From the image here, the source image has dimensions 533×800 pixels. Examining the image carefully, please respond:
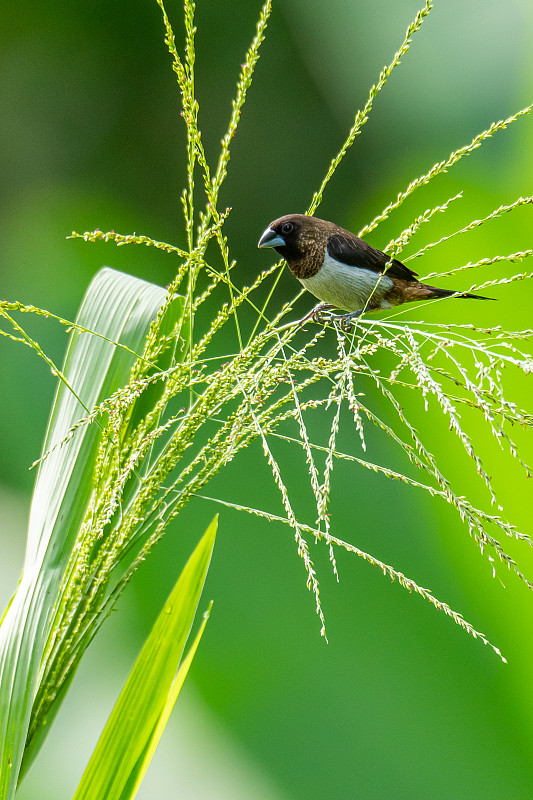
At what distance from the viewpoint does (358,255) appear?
0.58 meters

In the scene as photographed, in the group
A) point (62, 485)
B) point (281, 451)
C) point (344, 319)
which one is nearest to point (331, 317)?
point (344, 319)

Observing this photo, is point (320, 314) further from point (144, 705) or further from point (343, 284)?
point (144, 705)

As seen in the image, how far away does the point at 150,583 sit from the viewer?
3.93 ft

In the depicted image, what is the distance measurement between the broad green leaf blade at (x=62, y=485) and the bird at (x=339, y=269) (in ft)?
0.38

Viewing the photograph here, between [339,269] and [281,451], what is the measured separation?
88 centimetres

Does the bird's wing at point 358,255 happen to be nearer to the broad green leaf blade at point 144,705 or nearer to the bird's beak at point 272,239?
the bird's beak at point 272,239

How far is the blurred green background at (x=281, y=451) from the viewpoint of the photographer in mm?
1054

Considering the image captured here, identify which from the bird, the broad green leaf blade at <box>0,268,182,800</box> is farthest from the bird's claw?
the broad green leaf blade at <box>0,268,182,800</box>

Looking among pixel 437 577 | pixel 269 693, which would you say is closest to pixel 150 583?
pixel 269 693

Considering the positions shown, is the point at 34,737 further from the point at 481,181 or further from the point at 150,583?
the point at 481,181

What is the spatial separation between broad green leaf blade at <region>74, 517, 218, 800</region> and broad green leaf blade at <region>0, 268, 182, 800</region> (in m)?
0.07

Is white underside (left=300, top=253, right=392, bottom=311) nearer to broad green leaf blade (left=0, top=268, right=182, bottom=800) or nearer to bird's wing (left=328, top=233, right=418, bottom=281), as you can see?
bird's wing (left=328, top=233, right=418, bottom=281)

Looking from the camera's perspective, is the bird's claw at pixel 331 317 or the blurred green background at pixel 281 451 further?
the blurred green background at pixel 281 451

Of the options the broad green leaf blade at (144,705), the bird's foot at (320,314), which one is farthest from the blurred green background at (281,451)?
the broad green leaf blade at (144,705)
